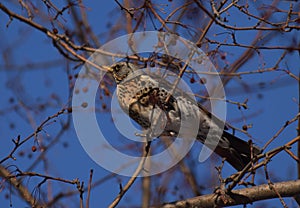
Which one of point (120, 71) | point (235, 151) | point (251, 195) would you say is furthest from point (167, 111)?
point (251, 195)

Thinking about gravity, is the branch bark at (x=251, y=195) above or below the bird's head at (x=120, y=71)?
below

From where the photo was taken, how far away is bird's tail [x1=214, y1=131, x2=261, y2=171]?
374 cm

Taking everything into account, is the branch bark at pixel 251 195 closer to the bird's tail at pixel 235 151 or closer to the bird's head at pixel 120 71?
the bird's tail at pixel 235 151

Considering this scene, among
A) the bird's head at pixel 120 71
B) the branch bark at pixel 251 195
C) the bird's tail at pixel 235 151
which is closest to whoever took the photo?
the branch bark at pixel 251 195

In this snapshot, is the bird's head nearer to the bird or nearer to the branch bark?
the bird

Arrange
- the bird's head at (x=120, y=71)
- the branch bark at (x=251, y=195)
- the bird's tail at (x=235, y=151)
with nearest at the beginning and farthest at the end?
the branch bark at (x=251, y=195), the bird's tail at (x=235, y=151), the bird's head at (x=120, y=71)

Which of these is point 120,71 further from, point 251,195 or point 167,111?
point 251,195

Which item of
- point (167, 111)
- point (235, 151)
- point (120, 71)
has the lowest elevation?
point (235, 151)

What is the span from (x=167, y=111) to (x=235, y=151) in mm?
600

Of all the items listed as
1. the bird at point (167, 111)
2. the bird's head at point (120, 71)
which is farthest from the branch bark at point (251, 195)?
the bird's head at point (120, 71)

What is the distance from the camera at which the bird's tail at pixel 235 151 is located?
3737mm

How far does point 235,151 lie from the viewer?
12.5ft

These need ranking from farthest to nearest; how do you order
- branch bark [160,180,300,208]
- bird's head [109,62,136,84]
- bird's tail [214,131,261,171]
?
1. bird's head [109,62,136,84]
2. bird's tail [214,131,261,171]
3. branch bark [160,180,300,208]

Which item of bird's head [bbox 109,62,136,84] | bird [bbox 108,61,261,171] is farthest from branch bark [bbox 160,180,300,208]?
bird's head [bbox 109,62,136,84]
